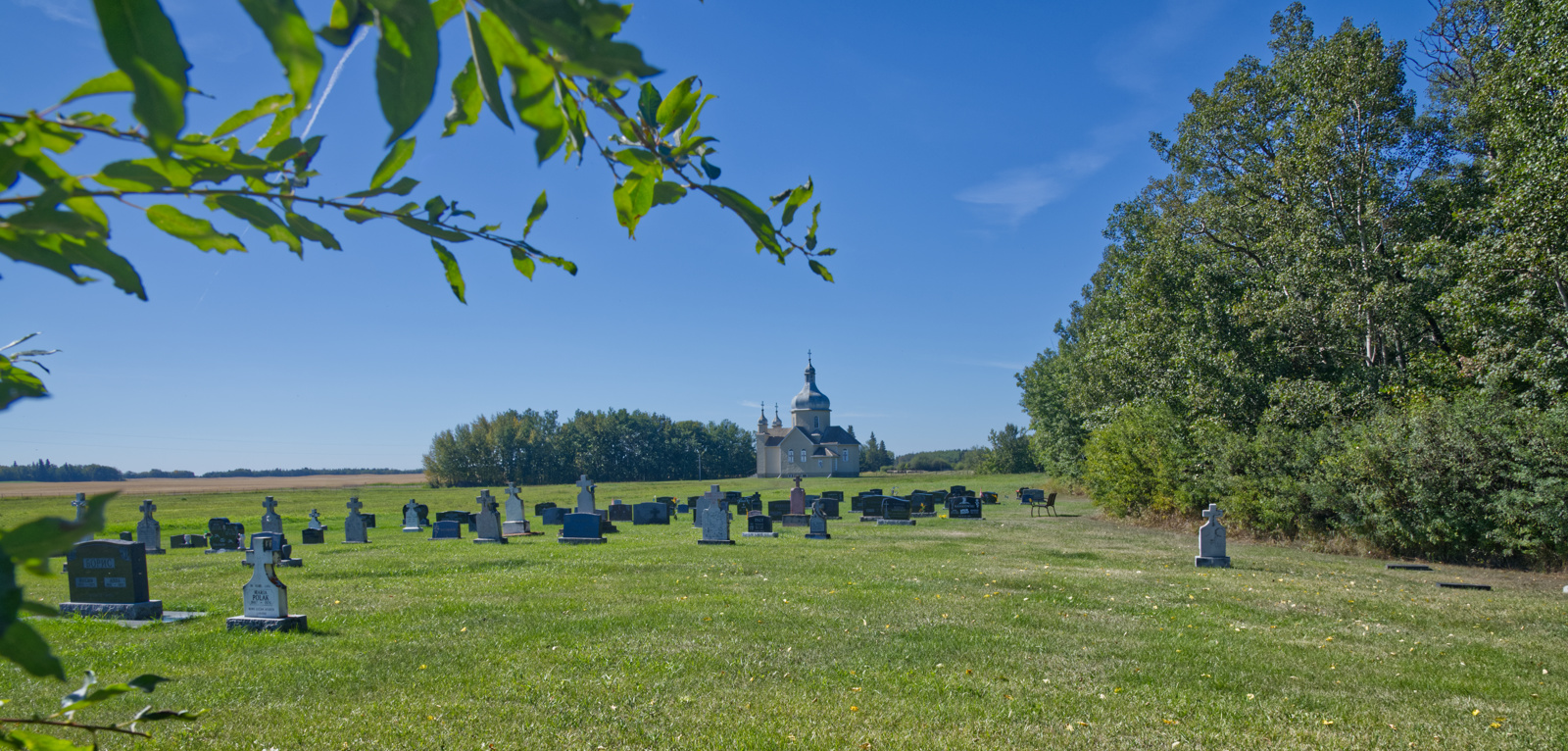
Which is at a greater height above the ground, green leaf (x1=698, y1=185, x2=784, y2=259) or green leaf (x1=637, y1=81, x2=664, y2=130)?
green leaf (x1=637, y1=81, x2=664, y2=130)

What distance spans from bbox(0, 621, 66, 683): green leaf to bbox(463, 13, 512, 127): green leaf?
0.59 metres

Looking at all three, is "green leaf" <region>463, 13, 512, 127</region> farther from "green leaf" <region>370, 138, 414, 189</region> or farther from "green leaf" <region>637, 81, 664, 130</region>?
"green leaf" <region>637, 81, 664, 130</region>

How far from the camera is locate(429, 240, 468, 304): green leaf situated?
4.67ft

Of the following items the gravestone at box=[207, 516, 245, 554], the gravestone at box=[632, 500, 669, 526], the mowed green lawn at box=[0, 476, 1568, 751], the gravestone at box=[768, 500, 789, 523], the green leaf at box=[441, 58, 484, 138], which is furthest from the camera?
the gravestone at box=[632, 500, 669, 526]

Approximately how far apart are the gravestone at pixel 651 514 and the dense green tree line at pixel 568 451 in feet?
241

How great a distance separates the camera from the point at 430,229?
4.07 ft

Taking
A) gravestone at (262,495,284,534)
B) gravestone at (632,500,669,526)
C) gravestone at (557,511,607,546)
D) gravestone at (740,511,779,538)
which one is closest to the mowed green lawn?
gravestone at (557,511,607,546)

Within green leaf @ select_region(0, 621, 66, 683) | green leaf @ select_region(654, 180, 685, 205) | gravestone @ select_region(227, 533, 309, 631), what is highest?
green leaf @ select_region(654, 180, 685, 205)

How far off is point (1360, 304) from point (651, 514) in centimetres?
2043

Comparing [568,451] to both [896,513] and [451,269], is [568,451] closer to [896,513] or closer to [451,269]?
[896,513]

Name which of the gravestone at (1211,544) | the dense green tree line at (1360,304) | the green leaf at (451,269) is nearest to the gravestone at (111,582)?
the green leaf at (451,269)

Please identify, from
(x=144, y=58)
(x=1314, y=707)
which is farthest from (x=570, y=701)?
(x=144, y=58)

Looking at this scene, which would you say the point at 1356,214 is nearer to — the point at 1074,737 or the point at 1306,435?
the point at 1306,435

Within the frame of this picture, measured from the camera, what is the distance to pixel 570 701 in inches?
249
